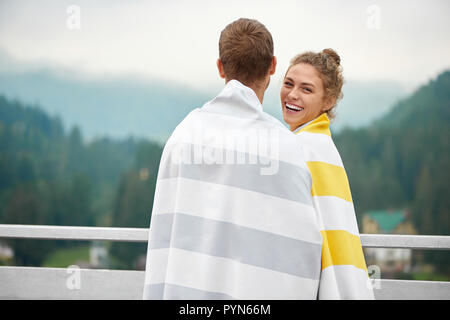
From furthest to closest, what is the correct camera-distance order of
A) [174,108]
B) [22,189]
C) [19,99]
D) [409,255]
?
[174,108] → [19,99] → [22,189] → [409,255]

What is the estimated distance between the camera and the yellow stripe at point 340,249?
124cm

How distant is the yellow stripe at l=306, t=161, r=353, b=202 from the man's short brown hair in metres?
0.31

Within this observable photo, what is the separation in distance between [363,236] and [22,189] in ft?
153

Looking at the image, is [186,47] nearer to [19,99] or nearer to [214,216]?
[19,99]

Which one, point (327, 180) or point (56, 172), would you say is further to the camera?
point (56, 172)

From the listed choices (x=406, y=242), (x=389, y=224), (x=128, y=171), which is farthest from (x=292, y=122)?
(x=128, y=171)

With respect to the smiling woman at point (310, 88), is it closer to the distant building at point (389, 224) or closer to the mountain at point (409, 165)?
the mountain at point (409, 165)

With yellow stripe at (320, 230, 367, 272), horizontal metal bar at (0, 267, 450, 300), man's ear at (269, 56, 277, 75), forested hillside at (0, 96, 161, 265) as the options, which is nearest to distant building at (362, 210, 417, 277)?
forested hillside at (0, 96, 161, 265)

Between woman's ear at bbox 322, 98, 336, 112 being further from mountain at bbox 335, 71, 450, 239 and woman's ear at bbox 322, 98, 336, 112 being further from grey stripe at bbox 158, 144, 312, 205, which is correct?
mountain at bbox 335, 71, 450, 239

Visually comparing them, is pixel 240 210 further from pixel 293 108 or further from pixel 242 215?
pixel 293 108

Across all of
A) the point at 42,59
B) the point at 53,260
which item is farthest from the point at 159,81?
the point at 53,260

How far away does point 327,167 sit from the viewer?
4.52ft

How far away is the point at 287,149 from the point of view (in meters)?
1.15

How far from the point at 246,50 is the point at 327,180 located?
16.4 inches
